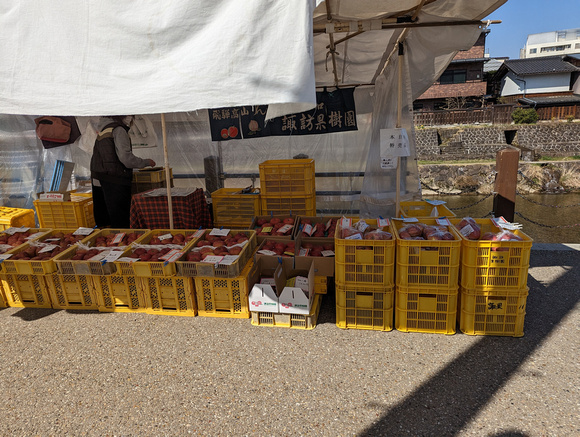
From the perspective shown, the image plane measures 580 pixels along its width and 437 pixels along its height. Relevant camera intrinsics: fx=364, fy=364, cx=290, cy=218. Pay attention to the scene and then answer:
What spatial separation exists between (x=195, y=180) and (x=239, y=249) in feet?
14.7

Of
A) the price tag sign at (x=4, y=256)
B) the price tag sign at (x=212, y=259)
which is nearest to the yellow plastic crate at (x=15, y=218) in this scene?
the price tag sign at (x=4, y=256)

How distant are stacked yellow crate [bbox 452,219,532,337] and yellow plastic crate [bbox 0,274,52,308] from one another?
13.3ft

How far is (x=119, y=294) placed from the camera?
12.0ft

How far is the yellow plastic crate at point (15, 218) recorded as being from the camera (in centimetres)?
506

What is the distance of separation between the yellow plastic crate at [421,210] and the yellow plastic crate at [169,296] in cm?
252

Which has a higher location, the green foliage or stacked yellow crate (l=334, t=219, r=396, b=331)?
the green foliage

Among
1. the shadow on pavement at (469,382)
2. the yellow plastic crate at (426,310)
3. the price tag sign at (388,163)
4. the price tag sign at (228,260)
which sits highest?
the price tag sign at (388,163)

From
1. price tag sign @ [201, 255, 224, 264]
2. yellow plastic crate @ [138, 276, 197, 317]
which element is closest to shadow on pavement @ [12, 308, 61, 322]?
yellow plastic crate @ [138, 276, 197, 317]

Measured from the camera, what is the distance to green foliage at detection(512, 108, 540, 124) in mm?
21625

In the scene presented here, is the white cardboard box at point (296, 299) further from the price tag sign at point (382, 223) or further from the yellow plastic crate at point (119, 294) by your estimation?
the yellow plastic crate at point (119, 294)

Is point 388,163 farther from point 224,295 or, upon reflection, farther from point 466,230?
point 224,295

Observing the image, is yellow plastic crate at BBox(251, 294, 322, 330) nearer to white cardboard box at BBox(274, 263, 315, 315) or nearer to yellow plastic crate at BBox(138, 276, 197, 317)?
white cardboard box at BBox(274, 263, 315, 315)

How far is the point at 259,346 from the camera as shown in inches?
120

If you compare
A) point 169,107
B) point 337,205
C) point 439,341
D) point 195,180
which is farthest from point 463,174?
point 169,107
